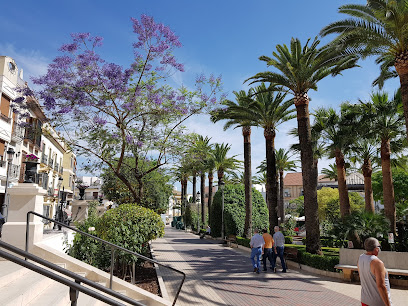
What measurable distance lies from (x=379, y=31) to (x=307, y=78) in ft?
12.4

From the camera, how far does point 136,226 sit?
1044 cm

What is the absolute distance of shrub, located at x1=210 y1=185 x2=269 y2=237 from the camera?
86.1 ft

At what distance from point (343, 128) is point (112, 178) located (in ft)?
73.7

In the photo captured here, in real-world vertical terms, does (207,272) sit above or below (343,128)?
below

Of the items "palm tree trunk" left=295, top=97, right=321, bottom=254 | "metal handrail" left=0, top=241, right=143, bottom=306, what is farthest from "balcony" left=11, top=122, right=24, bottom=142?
"metal handrail" left=0, top=241, right=143, bottom=306

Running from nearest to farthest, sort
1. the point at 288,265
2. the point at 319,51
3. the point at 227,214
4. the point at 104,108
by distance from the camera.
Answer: the point at 104,108
the point at 288,265
the point at 319,51
the point at 227,214

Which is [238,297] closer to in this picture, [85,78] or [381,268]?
[381,268]

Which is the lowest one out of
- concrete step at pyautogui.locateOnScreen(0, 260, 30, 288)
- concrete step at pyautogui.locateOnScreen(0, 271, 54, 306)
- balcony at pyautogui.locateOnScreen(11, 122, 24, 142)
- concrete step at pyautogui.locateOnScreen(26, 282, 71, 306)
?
concrete step at pyautogui.locateOnScreen(26, 282, 71, 306)

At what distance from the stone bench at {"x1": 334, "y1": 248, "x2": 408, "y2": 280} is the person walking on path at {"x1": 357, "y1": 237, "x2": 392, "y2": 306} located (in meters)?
6.86

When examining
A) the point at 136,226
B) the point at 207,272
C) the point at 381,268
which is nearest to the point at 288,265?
the point at 207,272

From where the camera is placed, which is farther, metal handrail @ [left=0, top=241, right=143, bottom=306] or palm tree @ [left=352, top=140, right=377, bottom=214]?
palm tree @ [left=352, top=140, right=377, bottom=214]

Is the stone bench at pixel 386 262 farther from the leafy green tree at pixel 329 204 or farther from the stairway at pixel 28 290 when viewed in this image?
the leafy green tree at pixel 329 204

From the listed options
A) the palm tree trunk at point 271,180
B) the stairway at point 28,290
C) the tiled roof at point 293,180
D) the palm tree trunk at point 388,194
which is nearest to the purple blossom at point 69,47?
the stairway at point 28,290

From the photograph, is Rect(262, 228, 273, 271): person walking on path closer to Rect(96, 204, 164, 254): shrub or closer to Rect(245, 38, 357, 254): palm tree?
Rect(245, 38, 357, 254): palm tree
